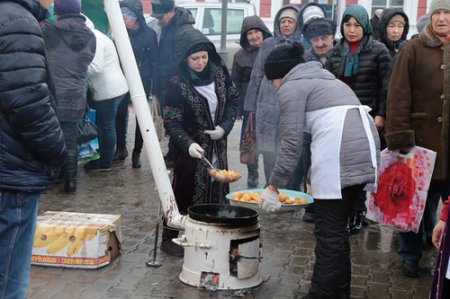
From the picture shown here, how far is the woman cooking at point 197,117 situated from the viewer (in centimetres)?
559

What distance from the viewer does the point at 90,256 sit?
543cm

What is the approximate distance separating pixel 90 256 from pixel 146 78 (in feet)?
14.5

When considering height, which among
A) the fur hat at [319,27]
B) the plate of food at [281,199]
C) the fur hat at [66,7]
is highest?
the fur hat at [66,7]

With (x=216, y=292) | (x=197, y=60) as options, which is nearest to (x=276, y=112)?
(x=197, y=60)

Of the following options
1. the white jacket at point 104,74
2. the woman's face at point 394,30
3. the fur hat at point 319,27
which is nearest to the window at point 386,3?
the white jacket at point 104,74

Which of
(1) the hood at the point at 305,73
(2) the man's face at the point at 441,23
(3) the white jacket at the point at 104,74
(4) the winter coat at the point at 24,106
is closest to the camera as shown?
(4) the winter coat at the point at 24,106

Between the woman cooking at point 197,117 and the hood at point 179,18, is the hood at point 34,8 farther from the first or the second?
the hood at point 179,18

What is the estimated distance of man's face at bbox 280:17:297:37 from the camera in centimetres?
791

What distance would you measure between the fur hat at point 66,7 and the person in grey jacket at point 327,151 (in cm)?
350

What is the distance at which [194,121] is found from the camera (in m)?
5.69

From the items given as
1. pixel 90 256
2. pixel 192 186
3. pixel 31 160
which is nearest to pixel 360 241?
pixel 192 186

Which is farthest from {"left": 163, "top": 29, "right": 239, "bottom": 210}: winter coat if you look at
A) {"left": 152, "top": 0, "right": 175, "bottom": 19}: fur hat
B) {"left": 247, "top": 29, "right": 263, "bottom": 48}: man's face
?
{"left": 152, "top": 0, "right": 175, "bottom": 19}: fur hat

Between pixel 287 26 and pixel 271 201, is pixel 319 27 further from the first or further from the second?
pixel 271 201

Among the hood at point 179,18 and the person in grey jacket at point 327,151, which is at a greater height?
the hood at point 179,18
